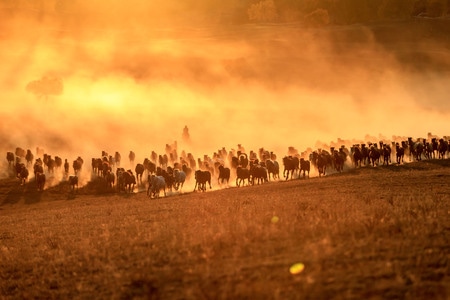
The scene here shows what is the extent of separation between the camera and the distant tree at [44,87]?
10500 cm

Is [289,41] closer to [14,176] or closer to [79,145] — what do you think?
[79,145]

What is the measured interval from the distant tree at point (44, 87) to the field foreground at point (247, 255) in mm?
88141

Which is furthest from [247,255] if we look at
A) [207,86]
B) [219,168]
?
[207,86]

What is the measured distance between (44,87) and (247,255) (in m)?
101

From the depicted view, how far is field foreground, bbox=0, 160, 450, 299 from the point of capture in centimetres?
1012

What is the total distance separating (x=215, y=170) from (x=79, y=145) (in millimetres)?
27602

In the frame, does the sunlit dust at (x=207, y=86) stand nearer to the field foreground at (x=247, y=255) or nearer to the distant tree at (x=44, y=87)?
the distant tree at (x=44, y=87)

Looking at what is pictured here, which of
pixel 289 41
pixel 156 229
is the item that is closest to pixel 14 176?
pixel 156 229

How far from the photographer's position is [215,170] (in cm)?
4609

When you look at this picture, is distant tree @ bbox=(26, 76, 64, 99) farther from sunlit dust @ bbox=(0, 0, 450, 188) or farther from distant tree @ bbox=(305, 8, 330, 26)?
distant tree @ bbox=(305, 8, 330, 26)

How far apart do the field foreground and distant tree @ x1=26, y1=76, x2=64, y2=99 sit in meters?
88.1

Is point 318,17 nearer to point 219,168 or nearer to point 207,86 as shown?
point 207,86

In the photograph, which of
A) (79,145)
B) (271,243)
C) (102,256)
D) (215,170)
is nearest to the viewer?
(271,243)

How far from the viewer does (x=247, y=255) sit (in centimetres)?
1229
